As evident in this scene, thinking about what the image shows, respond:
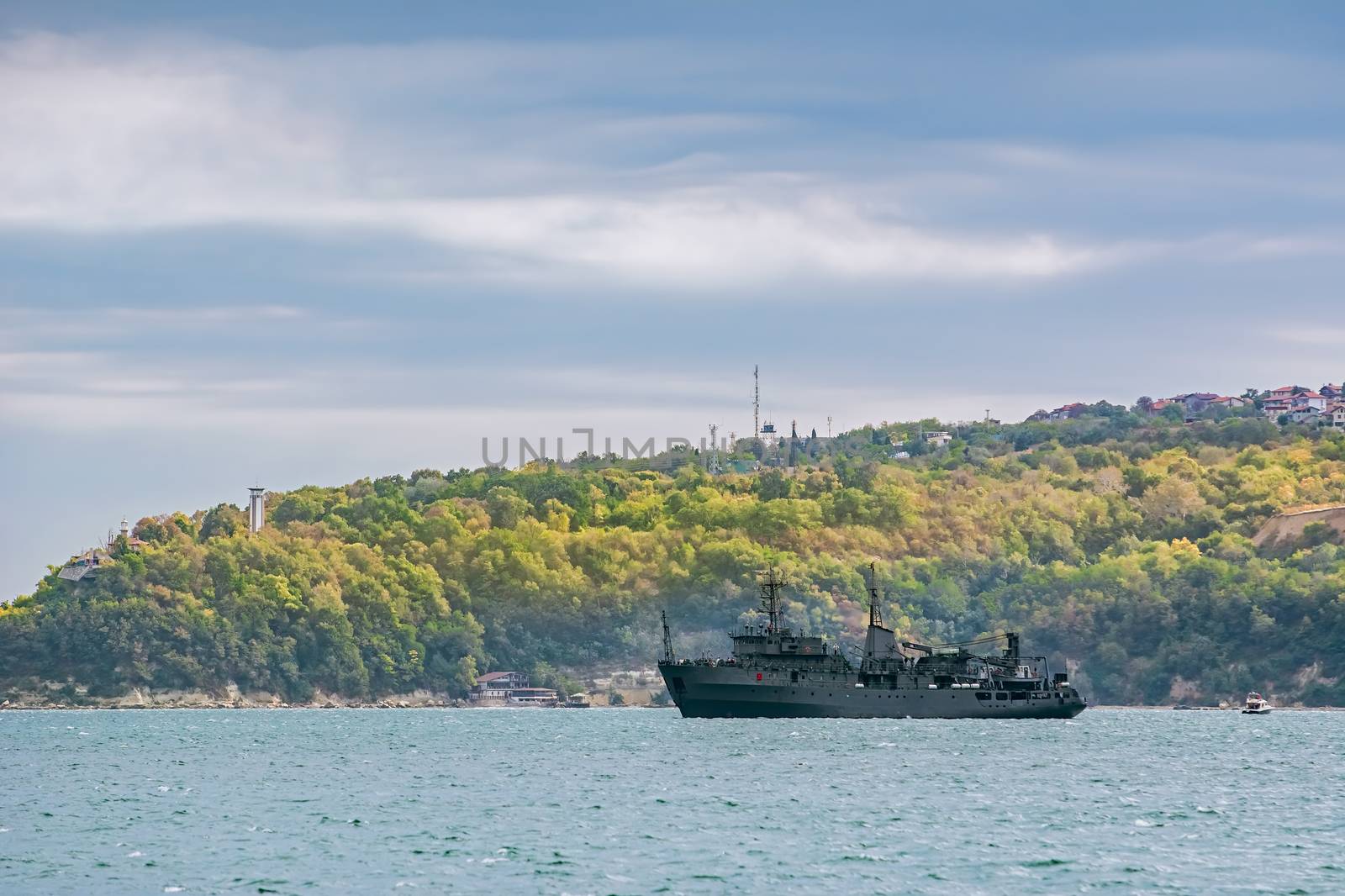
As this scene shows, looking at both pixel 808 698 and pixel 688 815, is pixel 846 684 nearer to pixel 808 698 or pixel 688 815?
pixel 808 698

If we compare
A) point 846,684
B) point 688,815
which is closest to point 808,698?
point 846,684

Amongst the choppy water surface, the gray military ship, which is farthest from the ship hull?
the choppy water surface

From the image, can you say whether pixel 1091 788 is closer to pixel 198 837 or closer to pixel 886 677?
pixel 198 837

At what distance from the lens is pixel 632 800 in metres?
79.6

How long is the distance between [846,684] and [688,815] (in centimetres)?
7781

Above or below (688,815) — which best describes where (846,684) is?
below

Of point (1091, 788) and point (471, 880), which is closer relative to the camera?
point (471, 880)

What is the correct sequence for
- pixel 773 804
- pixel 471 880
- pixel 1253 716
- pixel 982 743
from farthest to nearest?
pixel 1253 716, pixel 982 743, pixel 773 804, pixel 471 880

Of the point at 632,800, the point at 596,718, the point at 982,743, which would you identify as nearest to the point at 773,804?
the point at 632,800

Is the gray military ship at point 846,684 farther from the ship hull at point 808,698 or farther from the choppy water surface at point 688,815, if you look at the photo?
the choppy water surface at point 688,815

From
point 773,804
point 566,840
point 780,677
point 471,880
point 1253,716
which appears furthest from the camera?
point 1253,716

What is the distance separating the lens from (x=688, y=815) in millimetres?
72875

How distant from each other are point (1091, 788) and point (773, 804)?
1606 centimetres

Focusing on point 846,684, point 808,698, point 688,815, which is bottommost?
point 808,698
